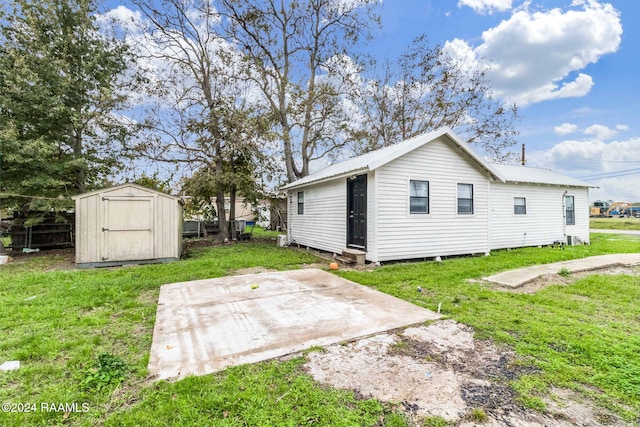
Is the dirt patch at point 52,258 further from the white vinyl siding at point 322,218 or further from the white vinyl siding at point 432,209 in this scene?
the white vinyl siding at point 432,209

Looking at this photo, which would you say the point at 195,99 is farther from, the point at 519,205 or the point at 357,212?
the point at 519,205

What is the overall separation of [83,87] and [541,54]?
1842 centimetres

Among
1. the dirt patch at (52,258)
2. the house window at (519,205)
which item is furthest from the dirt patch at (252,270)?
the house window at (519,205)

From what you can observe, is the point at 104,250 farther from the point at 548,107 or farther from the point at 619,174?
the point at 619,174

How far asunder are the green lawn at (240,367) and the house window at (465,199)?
3.74 m

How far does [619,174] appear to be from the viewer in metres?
30.7

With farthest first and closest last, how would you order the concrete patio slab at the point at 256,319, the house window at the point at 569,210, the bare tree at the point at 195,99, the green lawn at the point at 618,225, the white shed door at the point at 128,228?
the green lawn at the point at 618,225
the house window at the point at 569,210
the bare tree at the point at 195,99
the white shed door at the point at 128,228
the concrete patio slab at the point at 256,319

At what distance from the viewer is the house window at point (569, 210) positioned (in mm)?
12406

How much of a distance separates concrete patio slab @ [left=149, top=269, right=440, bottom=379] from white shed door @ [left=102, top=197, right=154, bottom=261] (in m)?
3.15

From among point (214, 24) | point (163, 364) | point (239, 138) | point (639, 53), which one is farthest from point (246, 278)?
point (639, 53)

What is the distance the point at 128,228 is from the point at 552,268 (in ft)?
35.0

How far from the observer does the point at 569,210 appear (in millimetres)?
12531

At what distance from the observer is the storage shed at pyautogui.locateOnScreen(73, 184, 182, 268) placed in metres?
7.42

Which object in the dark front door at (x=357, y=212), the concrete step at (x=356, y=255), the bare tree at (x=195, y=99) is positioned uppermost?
the bare tree at (x=195, y=99)
